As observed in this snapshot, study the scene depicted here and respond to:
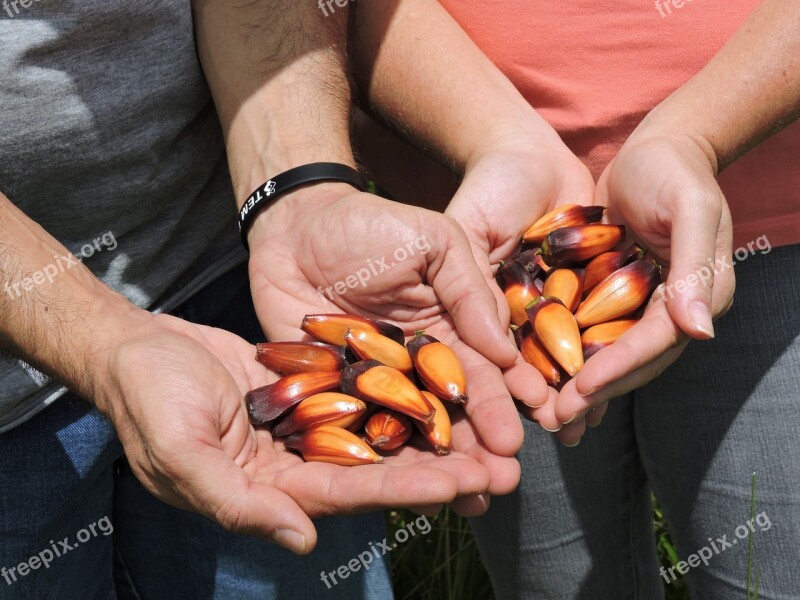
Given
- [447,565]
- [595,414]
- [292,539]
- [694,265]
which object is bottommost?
[447,565]

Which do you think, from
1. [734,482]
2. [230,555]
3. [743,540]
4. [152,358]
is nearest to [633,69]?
[734,482]

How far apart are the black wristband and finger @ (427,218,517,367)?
32 cm

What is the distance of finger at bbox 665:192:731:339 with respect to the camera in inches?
53.6

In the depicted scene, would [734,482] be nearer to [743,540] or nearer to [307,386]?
[743,540]

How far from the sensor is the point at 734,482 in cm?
166

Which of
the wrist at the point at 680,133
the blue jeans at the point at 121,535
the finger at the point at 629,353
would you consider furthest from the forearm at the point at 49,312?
the wrist at the point at 680,133

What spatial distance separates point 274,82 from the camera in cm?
189

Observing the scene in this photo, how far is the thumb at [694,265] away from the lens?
1.36 m

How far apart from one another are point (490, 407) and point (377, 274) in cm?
38

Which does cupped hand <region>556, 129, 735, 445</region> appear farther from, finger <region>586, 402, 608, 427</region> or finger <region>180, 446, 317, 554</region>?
finger <region>180, 446, 317, 554</region>
